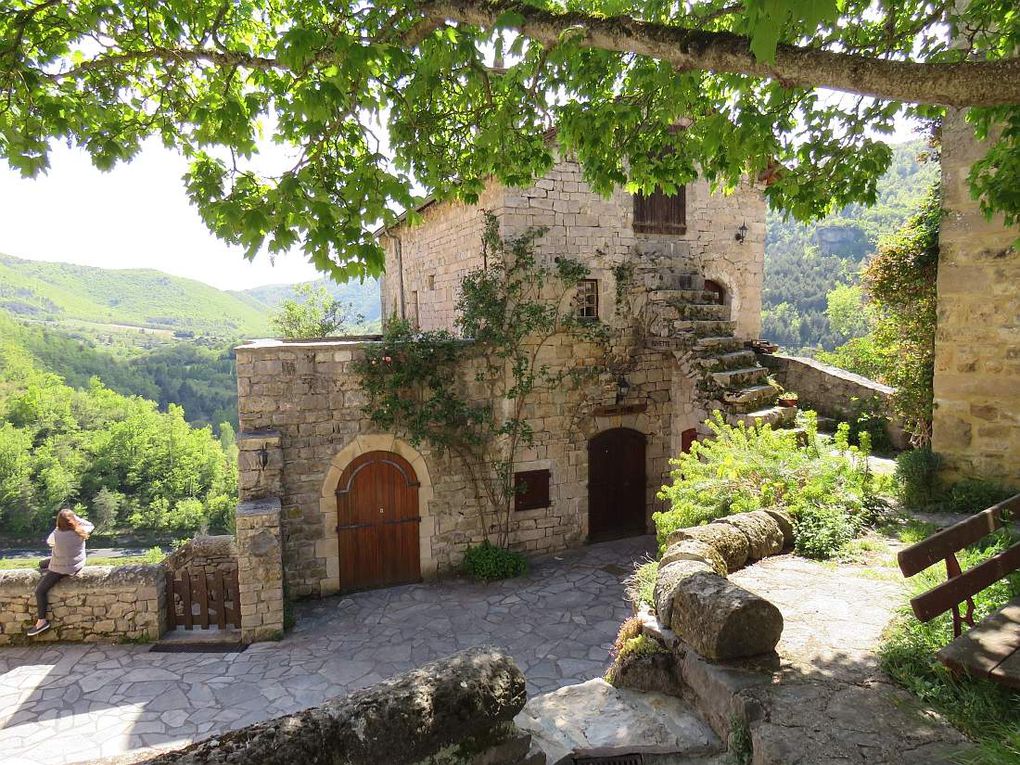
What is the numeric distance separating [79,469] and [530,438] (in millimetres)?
49072

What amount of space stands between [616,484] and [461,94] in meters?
7.36

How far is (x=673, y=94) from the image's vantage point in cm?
465

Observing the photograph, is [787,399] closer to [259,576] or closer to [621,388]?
[621,388]

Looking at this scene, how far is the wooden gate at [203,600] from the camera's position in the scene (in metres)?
7.63

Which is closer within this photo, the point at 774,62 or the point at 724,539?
the point at 774,62

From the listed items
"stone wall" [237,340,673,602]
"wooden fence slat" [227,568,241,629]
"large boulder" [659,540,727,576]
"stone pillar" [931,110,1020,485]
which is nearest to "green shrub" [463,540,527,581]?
"stone wall" [237,340,673,602]

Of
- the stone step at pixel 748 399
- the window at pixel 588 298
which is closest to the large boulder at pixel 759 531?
the stone step at pixel 748 399

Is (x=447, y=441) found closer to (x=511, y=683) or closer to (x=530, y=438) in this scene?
(x=530, y=438)

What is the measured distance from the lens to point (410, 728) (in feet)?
7.88

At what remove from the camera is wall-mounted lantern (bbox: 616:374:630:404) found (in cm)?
1025

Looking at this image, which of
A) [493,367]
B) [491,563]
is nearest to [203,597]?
[491,563]

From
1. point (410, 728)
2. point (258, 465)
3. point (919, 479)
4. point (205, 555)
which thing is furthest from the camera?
point (205, 555)

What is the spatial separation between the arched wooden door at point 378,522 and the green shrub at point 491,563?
81 cm

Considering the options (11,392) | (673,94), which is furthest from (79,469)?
(673,94)
